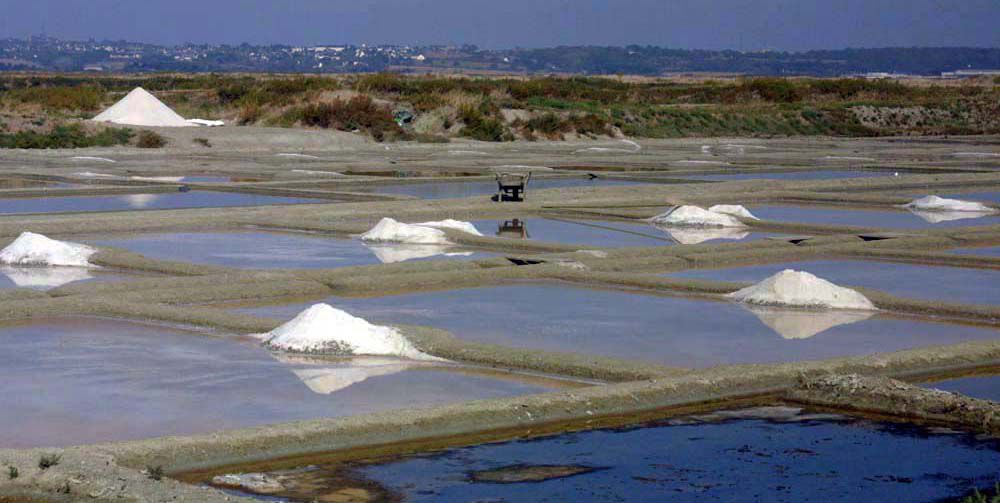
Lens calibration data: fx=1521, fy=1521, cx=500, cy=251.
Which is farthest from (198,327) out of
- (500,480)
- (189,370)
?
(500,480)

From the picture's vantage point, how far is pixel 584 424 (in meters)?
6.53

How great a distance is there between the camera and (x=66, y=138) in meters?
31.0

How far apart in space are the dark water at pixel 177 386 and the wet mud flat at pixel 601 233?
6013mm

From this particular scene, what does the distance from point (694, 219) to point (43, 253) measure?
22.2 feet

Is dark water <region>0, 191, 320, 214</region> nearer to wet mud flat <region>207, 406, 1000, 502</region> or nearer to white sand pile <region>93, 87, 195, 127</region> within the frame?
wet mud flat <region>207, 406, 1000, 502</region>

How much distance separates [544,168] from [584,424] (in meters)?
19.1

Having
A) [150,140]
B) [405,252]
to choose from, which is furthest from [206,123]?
[405,252]

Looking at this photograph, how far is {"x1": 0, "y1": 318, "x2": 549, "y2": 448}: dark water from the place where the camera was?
622 centimetres

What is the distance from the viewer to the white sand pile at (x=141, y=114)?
115 ft

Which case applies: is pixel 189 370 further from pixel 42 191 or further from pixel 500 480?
pixel 42 191

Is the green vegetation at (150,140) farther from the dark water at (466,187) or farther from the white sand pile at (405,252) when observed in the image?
the white sand pile at (405,252)

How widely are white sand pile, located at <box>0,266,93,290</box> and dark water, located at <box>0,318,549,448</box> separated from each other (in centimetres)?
205

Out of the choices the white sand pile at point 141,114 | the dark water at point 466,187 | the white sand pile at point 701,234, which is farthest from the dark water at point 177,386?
the white sand pile at point 141,114

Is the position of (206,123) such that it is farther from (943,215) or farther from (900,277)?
(900,277)
